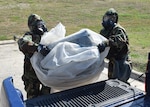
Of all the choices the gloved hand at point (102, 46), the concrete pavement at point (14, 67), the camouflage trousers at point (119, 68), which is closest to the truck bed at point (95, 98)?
the gloved hand at point (102, 46)

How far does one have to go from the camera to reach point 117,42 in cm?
349

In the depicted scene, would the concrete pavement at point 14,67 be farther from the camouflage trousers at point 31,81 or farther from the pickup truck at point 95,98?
the pickup truck at point 95,98

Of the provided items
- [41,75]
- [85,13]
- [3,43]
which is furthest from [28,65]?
[85,13]

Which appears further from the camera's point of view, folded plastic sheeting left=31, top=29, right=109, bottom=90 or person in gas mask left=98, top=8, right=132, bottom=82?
person in gas mask left=98, top=8, right=132, bottom=82

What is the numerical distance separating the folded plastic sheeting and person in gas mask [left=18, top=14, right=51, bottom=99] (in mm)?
201

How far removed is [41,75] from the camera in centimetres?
327

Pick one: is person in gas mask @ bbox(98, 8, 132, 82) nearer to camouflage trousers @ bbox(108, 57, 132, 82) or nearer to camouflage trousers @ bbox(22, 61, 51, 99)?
camouflage trousers @ bbox(108, 57, 132, 82)

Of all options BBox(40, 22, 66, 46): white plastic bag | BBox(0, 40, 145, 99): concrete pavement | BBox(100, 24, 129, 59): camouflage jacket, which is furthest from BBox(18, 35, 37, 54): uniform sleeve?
BBox(0, 40, 145, 99): concrete pavement

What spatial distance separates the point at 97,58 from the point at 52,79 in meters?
0.49

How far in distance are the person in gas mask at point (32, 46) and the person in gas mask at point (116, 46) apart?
79 cm

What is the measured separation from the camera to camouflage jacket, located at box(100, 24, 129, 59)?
3499mm

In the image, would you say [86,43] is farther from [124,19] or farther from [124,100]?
[124,19]

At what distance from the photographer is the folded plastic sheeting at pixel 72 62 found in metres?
3.06

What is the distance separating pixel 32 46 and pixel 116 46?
3.03 ft
